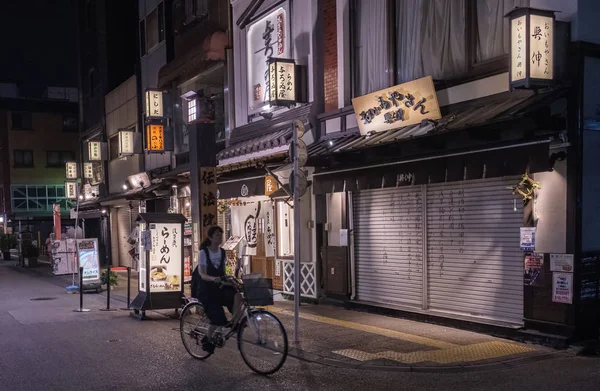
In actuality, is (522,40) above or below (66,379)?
above

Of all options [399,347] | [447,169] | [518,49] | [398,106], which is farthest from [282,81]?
[399,347]

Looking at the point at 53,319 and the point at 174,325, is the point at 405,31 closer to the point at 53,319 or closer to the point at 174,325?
the point at 174,325

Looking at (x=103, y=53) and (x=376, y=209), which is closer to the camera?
(x=376, y=209)

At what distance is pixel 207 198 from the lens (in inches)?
515

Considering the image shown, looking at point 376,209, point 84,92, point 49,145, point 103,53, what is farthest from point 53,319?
point 49,145

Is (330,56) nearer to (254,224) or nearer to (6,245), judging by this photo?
(254,224)

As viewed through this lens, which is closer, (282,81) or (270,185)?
(282,81)

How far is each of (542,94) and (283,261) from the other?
29.9ft

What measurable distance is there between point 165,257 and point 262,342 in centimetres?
585

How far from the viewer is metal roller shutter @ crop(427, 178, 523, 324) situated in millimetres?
9875

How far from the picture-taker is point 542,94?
889cm

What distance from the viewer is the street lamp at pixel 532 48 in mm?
8586

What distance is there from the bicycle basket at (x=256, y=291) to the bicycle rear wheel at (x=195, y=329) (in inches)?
41.4

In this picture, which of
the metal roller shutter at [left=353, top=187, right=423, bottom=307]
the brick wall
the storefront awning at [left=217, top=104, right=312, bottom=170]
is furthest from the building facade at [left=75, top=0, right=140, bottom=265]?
the metal roller shutter at [left=353, top=187, right=423, bottom=307]
